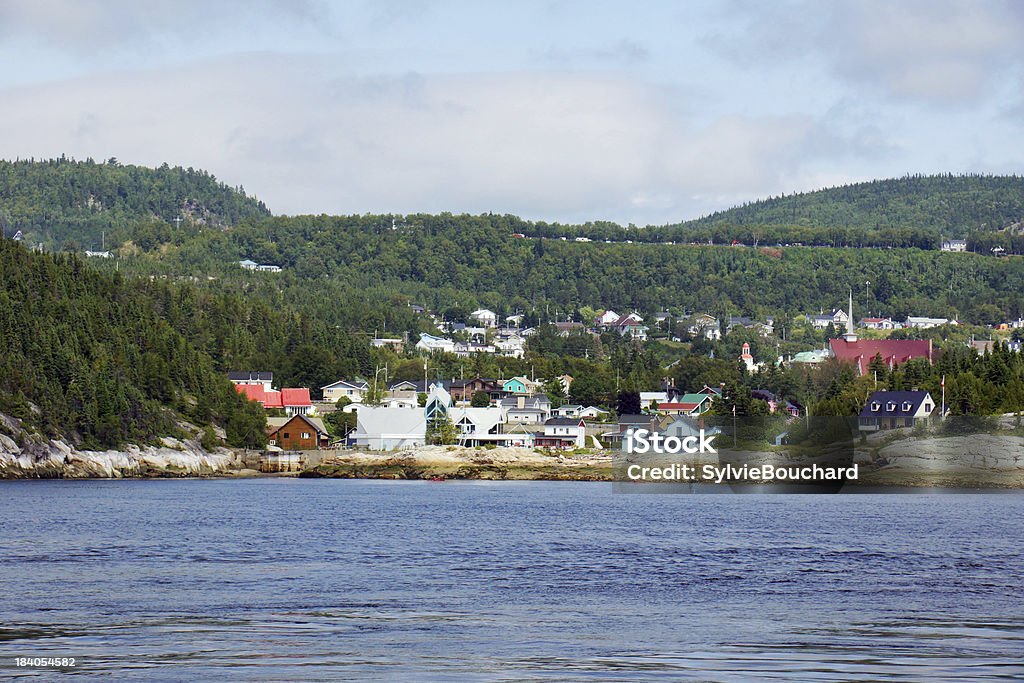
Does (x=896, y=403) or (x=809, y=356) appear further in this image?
(x=809, y=356)

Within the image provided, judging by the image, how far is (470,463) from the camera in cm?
9456

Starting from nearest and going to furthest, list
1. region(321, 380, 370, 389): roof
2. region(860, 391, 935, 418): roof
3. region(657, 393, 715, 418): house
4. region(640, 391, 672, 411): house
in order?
region(860, 391, 935, 418): roof
region(657, 393, 715, 418): house
region(321, 380, 370, 389): roof
region(640, 391, 672, 411): house

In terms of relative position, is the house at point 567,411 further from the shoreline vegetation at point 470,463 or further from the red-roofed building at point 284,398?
the red-roofed building at point 284,398

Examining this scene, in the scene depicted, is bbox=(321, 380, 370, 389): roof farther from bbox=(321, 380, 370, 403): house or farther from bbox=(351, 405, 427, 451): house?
bbox=(351, 405, 427, 451): house

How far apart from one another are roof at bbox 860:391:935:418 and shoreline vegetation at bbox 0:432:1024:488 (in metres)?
5.89

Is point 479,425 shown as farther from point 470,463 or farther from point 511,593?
point 511,593

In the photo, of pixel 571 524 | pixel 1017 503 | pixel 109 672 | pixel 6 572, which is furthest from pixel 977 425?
pixel 109 672

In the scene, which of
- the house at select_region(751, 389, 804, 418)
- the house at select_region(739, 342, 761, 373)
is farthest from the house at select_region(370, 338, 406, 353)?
the house at select_region(751, 389, 804, 418)

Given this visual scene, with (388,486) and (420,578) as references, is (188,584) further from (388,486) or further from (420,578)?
(388,486)

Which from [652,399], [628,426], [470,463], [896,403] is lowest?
[470,463]

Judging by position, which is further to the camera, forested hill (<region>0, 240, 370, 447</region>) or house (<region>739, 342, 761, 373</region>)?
house (<region>739, 342, 761, 373</region>)

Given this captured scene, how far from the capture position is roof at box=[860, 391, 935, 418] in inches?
3462

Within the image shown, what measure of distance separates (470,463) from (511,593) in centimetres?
6363

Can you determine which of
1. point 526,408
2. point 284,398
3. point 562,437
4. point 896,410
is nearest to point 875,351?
point 526,408
